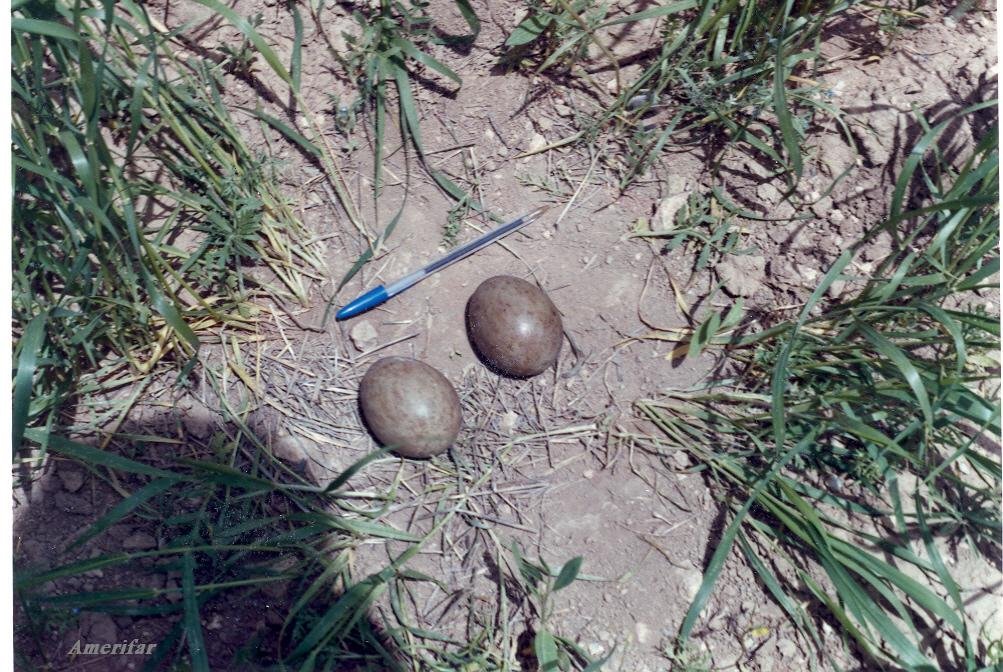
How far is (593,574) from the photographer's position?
200 cm

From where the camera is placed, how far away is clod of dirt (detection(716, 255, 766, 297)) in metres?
2.13

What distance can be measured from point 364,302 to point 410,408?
0.38m

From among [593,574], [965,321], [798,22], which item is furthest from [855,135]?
[593,574]

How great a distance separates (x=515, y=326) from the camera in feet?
6.33

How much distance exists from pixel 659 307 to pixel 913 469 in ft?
2.79

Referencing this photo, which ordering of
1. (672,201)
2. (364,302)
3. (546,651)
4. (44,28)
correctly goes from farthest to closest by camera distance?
(672,201) < (364,302) < (546,651) < (44,28)

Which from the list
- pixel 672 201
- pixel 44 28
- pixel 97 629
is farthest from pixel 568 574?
pixel 44 28

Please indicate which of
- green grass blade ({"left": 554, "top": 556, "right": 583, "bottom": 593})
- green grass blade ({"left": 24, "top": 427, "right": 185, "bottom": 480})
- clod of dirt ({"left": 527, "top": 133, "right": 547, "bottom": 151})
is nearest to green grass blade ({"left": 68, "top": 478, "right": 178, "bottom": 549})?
green grass blade ({"left": 24, "top": 427, "right": 185, "bottom": 480})

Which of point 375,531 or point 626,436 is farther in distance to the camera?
point 626,436

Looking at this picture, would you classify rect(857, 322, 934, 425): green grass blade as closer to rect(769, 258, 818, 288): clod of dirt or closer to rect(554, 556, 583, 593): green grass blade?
rect(769, 258, 818, 288): clod of dirt

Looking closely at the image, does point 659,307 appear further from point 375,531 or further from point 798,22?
point 375,531

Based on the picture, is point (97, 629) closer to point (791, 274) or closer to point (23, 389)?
point (23, 389)

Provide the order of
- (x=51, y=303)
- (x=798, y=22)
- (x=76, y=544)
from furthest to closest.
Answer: (x=798, y=22) → (x=51, y=303) → (x=76, y=544)

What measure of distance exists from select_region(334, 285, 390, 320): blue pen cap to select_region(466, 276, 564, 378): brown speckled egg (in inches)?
11.0
